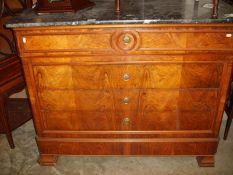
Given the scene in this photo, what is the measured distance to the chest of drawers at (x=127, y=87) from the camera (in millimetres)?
1509

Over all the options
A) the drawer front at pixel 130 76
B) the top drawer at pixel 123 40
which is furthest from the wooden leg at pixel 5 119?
the top drawer at pixel 123 40

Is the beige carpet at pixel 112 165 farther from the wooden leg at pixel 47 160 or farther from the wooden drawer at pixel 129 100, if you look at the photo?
the wooden drawer at pixel 129 100

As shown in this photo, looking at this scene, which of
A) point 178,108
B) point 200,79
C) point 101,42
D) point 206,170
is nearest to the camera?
point 101,42

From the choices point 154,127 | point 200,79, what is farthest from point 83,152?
point 200,79

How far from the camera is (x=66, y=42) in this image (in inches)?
60.5

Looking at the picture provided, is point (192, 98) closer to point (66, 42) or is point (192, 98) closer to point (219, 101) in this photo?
point (219, 101)

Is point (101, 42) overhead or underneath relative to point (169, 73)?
overhead

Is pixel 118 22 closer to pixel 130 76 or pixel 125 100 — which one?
pixel 130 76

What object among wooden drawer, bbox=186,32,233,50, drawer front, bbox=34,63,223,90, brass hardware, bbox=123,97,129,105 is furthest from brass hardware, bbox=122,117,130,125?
wooden drawer, bbox=186,32,233,50

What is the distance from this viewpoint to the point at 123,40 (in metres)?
1.51

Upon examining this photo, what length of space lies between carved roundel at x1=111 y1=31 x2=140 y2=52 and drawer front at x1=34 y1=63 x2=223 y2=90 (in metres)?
0.13

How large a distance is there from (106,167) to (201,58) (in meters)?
1.12

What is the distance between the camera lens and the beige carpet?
1.97 metres

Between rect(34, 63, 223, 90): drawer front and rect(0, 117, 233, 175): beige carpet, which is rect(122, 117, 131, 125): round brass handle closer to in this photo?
rect(34, 63, 223, 90): drawer front
